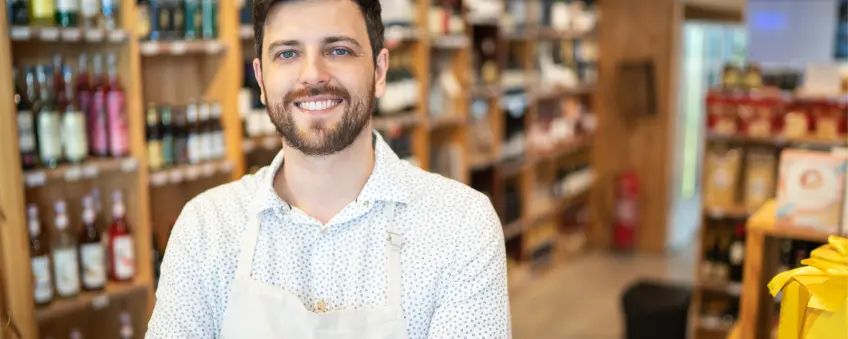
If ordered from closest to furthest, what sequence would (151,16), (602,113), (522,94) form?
(151,16)
(522,94)
(602,113)

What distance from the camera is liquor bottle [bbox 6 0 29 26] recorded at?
278cm

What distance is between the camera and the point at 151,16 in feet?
10.6

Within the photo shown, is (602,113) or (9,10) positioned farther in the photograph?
(602,113)

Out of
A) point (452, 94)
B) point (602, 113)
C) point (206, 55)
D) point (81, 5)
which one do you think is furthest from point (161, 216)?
point (602, 113)

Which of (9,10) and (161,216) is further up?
(9,10)

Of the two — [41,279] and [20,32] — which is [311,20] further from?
[41,279]

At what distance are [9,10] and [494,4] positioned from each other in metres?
3.26

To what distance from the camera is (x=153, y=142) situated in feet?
10.7

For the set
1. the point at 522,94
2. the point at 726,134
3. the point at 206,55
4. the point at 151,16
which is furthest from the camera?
the point at 522,94

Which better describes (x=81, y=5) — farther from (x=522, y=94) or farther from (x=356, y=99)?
(x=522, y=94)

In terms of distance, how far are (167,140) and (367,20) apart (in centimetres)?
169

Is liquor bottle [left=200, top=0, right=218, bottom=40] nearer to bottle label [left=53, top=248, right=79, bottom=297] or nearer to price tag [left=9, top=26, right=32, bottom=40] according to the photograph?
price tag [left=9, top=26, right=32, bottom=40]

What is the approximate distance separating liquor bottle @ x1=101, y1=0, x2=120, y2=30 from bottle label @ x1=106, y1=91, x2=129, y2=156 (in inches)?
9.7

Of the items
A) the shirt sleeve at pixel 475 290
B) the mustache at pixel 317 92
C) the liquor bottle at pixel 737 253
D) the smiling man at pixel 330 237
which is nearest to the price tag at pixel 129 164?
the smiling man at pixel 330 237
